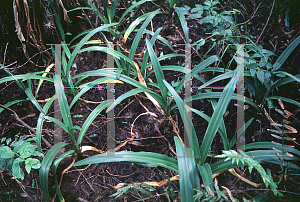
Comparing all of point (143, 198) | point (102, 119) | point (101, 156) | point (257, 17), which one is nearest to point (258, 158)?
point (143, 198)

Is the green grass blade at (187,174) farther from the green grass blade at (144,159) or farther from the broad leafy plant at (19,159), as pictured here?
the broad leafy plant at (19,159)

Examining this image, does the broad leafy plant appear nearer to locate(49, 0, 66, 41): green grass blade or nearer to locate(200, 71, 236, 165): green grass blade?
locate(200, 71, 236, 165): green grass blade

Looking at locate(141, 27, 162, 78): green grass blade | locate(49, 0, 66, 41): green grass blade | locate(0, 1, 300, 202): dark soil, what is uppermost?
locate(49, 0, 66, 41): green grass blade

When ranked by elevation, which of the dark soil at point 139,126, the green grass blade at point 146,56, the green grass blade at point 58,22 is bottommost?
the dark soil at point 139,126

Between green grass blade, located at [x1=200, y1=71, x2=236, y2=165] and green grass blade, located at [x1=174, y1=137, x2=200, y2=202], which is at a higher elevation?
green grass blade, located at [x1=200, y1=71, x2=236, y2=165]

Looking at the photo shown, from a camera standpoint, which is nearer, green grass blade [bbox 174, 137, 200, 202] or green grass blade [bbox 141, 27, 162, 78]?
green grass blade [bbox 174, 137, 200, 202]

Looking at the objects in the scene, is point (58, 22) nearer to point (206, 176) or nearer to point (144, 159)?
point (144, 159)

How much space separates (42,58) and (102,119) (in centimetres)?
67

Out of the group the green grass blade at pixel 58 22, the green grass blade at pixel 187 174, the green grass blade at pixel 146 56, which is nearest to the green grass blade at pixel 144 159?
the green grass blade at pixel 187 174
